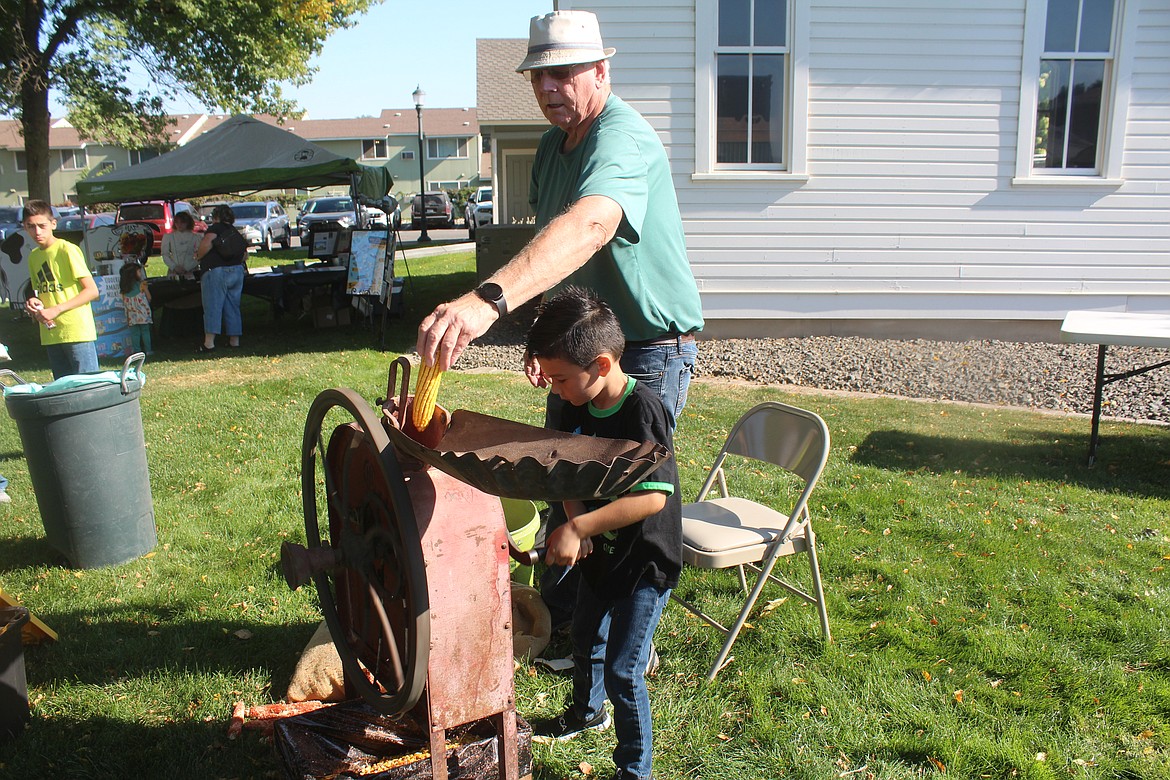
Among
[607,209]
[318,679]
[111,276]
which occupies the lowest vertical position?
[318,679]

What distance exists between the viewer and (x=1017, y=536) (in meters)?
4.54

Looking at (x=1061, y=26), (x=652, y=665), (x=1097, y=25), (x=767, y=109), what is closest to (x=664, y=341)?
(x=652, y=665)

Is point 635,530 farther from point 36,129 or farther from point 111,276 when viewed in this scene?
point 36,129

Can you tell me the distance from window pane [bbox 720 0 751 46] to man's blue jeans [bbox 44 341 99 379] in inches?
281

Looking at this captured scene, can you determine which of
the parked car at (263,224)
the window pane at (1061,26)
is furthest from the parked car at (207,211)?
the window pane at (1061,26)

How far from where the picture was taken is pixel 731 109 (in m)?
9.73

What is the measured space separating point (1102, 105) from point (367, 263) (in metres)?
9.06

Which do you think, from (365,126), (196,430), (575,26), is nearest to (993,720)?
(575,26)

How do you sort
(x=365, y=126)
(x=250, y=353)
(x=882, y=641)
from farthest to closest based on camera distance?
(x=365, y=126)
(x=250, y=353)
(x=882, y=641)

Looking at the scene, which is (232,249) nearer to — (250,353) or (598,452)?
(250,353)

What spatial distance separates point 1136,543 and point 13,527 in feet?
20.1

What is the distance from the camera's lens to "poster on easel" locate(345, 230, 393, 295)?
11.0m

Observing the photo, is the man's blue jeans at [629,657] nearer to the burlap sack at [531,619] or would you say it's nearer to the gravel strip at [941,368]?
the burlap sack at [531,619]

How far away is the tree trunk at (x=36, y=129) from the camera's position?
15.0 meters
